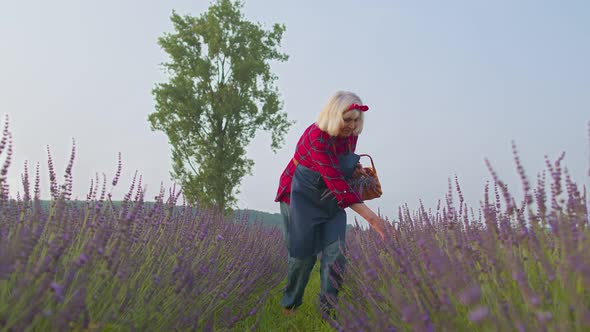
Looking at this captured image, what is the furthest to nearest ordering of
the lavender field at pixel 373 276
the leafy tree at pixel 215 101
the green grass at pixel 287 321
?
the leafy tree at pixel 215 101 → the green grass at pixel 287 321 → the lavender field at pixel 373 276

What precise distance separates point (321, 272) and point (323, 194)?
64cm

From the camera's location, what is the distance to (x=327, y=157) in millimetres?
3518

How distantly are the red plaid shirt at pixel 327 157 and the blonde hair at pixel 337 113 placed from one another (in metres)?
0.09

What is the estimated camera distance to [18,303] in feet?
4.95

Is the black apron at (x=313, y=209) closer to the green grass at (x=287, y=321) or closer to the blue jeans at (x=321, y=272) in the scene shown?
the blue jeans at (x=321, y=272)

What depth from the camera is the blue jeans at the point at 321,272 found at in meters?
3.67

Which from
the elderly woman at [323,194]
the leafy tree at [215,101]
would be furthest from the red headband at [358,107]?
the leafy tree at [215,101]

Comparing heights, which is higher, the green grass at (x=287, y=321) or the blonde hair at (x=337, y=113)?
the blonde hair at (x=337, y=113)

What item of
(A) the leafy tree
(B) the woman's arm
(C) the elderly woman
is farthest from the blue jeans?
(A) the leafy tree

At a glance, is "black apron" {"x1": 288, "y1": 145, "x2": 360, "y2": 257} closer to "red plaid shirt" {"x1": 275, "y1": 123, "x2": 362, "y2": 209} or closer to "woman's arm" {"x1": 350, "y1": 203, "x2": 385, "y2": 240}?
"red plaid shirt" {"x1": 275, "y1": 123, "x2": 362, "y2": 209}

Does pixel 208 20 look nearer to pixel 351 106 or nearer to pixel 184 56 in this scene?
pixel 184 56

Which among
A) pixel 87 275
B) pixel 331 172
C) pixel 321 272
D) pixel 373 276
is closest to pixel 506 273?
pixel 373 276

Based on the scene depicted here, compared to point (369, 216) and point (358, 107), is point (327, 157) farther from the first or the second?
point (369, 216)

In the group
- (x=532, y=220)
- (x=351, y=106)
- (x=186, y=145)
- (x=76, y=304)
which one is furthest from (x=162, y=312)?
(x=186, y=145)
